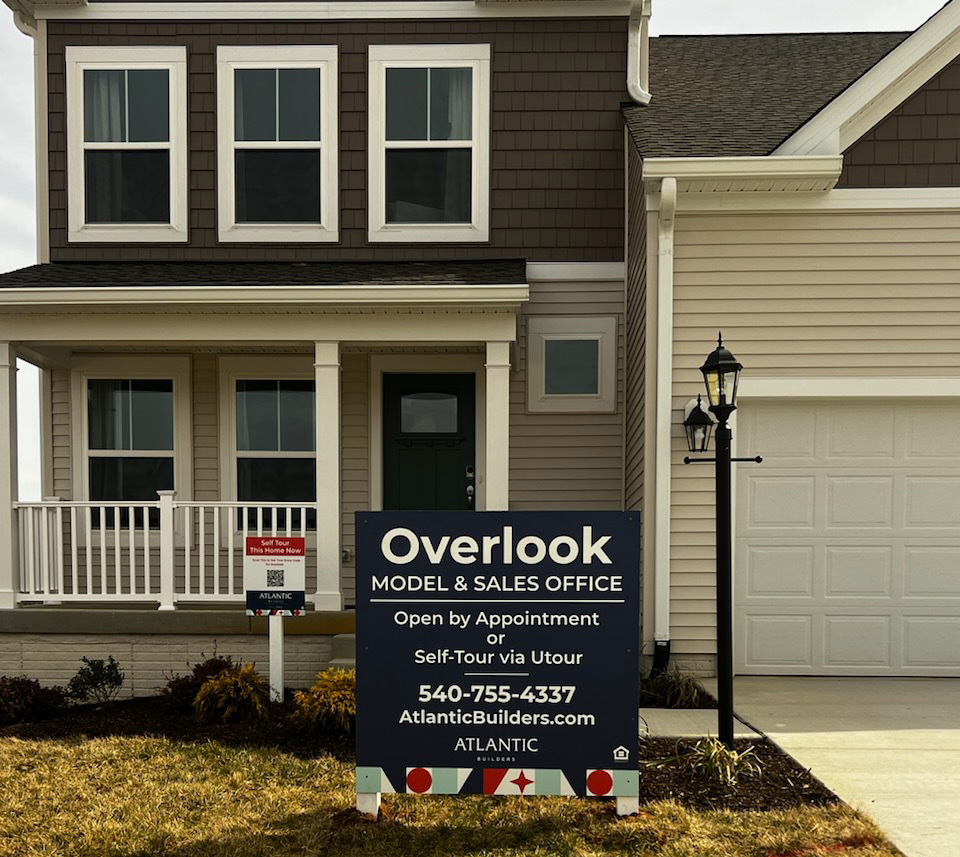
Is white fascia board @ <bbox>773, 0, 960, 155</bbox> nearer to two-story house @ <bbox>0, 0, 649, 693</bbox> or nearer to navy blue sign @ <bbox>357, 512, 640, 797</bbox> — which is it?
two-story house @ <bbox>0, 0, 649, 693</bbox>

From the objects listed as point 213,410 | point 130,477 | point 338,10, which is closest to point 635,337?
point 213,410

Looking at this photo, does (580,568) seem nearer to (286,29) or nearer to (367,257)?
(367,257)

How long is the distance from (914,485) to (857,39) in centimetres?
593

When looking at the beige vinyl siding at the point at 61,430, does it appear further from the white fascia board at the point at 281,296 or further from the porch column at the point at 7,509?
the white fascia board at the point at 281,296

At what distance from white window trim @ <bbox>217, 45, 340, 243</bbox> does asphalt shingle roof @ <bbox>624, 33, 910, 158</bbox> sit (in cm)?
287

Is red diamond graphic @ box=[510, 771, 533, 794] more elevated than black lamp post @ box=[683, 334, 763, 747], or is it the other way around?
black lamp post @ box=[683, 334, 763, 747]

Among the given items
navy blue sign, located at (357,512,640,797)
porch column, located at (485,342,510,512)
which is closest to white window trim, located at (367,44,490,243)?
porch column, located at (485,342,510,512)

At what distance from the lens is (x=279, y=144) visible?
7969 mm

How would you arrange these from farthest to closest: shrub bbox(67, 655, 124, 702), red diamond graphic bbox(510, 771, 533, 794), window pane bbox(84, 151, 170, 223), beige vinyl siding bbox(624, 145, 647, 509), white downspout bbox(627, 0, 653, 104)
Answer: window pane bbox(84, 151, 170, 223)
white downspout bbox(627, 0, 653, 104)
beige vinyl siding bbox(624, 145, 647, 509)
shrub bbox(67, 655, 124, 702)
red diamond graphic bbox(510, 771, 533, 794)

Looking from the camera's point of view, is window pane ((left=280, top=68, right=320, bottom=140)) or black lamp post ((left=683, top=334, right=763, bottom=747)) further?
window pane ((left=280, top=68, right=320, bottom=140))

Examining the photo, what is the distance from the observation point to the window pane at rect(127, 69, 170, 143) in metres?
8.00

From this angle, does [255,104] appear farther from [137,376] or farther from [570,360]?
[570,360]

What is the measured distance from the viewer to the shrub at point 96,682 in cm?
630

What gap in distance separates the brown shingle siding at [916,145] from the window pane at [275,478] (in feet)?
17.7
